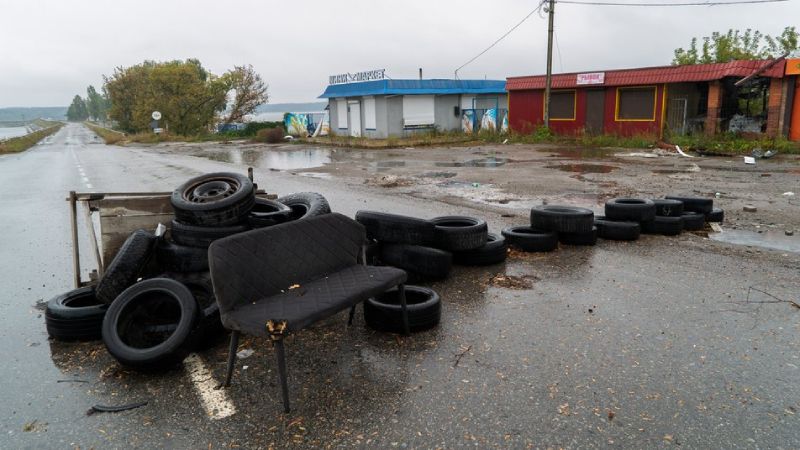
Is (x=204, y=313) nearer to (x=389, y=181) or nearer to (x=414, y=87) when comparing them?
(x=389, y=181)

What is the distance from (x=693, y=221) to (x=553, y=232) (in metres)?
2.63

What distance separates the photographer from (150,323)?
4.82 metres

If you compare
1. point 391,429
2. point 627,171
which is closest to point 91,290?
point 391,429

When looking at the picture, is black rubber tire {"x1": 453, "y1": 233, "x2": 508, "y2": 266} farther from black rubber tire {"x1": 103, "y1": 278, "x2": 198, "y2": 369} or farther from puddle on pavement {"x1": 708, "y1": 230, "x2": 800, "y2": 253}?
puddle on pavement {"x1": 708, "y1": 230, "x2": 800, "y2": 253}

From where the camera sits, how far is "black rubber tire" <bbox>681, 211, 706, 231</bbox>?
8.55m

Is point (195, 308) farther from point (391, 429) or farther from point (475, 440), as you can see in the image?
point (475, 440)

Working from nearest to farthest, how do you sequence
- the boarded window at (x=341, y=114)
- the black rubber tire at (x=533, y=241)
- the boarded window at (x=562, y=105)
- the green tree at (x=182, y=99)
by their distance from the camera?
the black rubber tire at (x=533, y=241) → the boarded window at (x=562, y=105) → the boarded window at (x=341, y=114) → the green tree at (x=182, y=99)

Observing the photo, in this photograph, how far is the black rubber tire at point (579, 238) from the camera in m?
7.73

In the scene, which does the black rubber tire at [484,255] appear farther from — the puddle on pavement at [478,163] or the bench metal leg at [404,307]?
the puddle on pavement at [478,163]

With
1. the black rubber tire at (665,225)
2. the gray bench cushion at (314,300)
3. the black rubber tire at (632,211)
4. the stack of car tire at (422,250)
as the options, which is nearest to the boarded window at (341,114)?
the black rubber tire at (632,211)

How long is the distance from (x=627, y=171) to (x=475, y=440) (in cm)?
1549

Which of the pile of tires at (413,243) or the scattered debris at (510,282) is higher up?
the pile of tires at (413,243)

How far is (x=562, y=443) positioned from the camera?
3230mm

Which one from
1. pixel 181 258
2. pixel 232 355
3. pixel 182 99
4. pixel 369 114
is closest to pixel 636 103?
pixel 369 114
